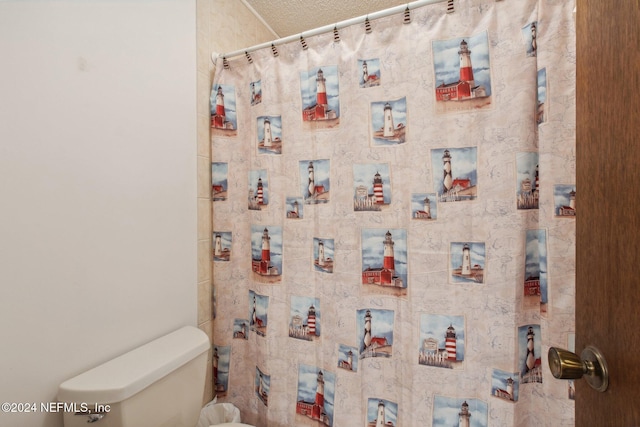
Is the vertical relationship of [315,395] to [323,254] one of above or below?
below

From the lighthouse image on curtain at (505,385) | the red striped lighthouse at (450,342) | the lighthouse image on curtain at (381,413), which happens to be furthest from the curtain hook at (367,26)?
the lighthouse image on curtain at (381,413)

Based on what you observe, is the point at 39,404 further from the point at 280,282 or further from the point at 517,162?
the point at 517,162

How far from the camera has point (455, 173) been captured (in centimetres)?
96

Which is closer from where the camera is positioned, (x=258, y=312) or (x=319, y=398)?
(x=319, y=398)

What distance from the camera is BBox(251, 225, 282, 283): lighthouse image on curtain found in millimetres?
1203

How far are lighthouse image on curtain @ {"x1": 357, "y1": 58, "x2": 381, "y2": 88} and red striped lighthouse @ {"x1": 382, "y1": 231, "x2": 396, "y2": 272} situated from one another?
55 cm

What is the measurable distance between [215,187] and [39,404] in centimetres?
85

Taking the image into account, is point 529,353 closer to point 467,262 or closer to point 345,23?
point 467,262

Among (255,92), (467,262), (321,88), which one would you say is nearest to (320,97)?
(321,88)

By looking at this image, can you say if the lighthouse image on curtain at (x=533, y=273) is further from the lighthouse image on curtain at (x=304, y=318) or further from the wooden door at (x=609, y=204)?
the lighthouse image on curtain at (x=304, y=318)

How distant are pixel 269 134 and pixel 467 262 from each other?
898mm

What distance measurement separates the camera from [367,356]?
3.52 feet

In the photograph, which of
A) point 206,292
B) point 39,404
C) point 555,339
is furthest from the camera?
point 206,292

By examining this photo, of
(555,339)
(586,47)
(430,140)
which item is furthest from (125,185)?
(555,339)
